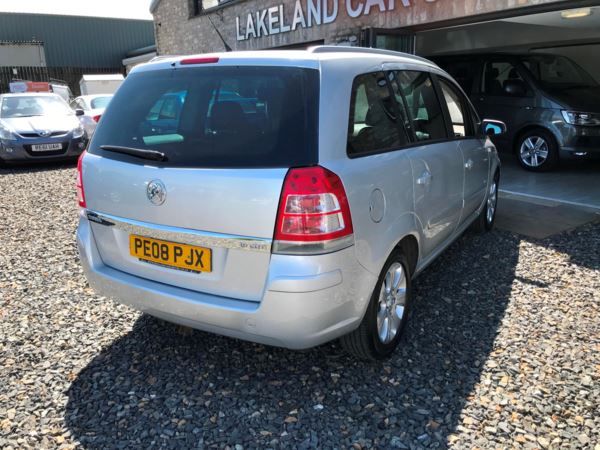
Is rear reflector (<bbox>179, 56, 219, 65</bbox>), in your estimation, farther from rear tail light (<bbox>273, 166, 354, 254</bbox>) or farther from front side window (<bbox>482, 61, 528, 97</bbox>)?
front side window (<bbox>482, 61, 528, 97</bbox>)

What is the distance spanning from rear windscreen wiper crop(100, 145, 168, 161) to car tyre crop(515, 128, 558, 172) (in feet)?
23.8

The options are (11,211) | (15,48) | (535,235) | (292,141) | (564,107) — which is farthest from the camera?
(15,48)

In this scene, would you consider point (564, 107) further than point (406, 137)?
Yes

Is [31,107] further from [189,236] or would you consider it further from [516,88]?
[189,236]

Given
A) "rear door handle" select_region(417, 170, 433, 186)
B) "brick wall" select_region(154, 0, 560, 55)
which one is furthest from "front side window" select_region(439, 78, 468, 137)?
"brick wall" select_region(154, 0, 560, 55)

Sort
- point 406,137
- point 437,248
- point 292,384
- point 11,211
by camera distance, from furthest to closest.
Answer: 1. point 11,211
2. point 437,248
3. point 406,137
4. point 292,384

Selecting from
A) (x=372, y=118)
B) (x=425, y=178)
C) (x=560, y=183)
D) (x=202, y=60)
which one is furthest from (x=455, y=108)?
(x=560, y=183)

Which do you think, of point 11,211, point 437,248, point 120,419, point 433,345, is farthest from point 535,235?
point 11,211

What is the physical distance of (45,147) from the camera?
9375 mm

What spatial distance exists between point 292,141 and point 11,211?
214 inches

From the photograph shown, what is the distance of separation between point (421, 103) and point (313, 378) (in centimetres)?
194

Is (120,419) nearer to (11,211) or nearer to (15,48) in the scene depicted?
(11,211)

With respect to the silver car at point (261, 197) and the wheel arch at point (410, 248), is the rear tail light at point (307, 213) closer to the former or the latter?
the silver car at point (261, 197)

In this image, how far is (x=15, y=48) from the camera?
94.0 ft
